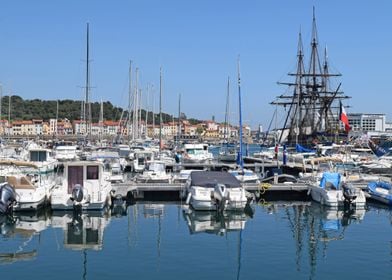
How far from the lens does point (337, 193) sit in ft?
117

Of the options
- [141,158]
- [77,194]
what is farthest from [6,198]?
[141,158]

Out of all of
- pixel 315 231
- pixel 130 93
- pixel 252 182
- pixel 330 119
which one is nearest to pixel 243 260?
pixel 315 231

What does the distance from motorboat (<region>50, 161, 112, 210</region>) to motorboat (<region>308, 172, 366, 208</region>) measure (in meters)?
13.9

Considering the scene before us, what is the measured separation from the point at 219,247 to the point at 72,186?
39.5 feet

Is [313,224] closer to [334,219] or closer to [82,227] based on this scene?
[334,219]

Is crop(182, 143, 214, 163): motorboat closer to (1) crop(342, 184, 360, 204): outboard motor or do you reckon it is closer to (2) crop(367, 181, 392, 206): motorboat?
(2) crop(367, 181, 392, 206): motorboat

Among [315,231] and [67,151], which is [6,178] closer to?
[315,231]

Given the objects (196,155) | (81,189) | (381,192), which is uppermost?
(196,155)

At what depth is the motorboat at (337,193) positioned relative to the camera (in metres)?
35.3

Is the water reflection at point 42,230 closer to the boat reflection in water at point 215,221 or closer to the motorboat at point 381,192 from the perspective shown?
the boat reflection in water at point 215,221

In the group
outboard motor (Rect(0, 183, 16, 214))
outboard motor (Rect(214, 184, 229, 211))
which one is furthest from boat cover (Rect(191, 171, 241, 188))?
outboard motor (Rect(0, 183, 16, 214))

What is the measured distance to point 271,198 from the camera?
40531 millimetres

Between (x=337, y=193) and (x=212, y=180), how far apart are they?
8.22 m

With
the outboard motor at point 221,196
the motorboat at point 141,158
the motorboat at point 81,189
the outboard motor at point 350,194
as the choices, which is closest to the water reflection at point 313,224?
the outboard motor at point 350,194
